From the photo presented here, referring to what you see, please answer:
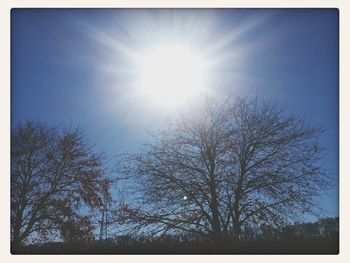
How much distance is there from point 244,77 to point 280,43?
81cm

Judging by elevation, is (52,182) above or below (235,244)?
above

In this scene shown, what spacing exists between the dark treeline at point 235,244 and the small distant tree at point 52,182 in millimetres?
273

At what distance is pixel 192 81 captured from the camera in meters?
6.03

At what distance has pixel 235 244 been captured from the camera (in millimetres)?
5848

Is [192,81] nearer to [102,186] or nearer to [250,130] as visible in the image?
[250,130]

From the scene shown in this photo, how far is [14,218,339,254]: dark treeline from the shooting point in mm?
5617

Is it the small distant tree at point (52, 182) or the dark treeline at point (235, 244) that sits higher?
the small distant tree at point (52, 182)

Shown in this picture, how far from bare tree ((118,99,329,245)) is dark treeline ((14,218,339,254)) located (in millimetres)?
205

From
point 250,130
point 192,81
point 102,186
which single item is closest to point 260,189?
point 250,130

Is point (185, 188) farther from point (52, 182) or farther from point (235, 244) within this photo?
point (52, 182)

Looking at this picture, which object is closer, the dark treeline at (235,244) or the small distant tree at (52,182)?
the dark treeline at (235,244)

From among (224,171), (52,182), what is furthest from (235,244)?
(52,182)

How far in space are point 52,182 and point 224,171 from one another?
294 centimetres

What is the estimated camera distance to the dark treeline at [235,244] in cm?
562
